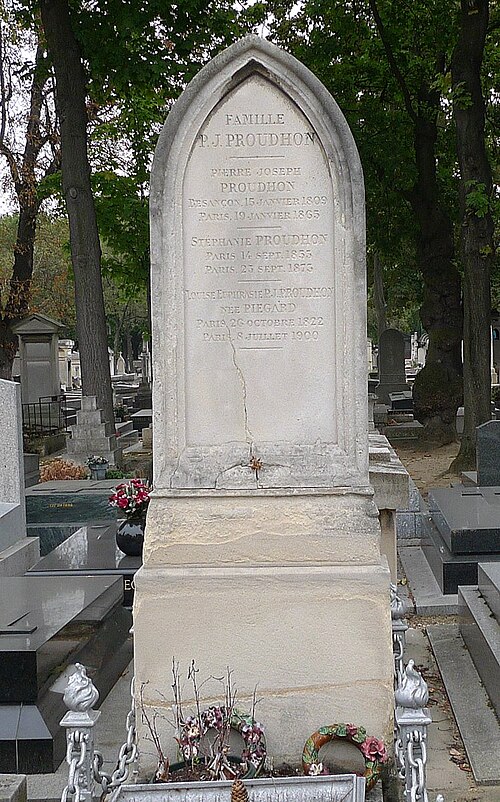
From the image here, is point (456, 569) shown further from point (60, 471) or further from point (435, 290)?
point (435, 290)

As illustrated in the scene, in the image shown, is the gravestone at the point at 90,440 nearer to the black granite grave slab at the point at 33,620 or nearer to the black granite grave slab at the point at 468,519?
the black granite grave slab at the point at 468,519

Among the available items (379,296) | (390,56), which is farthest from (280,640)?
(379,296)

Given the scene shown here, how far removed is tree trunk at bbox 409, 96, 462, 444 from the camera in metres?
20.8

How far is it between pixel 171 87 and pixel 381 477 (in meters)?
12.0

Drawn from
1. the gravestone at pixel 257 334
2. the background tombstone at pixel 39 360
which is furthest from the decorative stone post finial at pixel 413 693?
the background tombstone at pixel 39 360

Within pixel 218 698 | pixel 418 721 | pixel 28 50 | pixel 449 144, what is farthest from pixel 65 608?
pixel 28 50

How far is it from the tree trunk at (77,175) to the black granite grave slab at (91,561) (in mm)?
9177

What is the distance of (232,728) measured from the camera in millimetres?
4051

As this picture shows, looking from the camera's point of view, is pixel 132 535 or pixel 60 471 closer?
pixel 132 535

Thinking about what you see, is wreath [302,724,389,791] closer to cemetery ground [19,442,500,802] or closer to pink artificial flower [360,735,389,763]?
pink artificial flower [360,735,389,763]

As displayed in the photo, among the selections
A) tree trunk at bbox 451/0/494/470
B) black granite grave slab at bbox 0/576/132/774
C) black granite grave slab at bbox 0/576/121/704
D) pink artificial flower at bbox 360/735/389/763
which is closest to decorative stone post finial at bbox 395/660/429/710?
pink artificial flower at bbox 360/735/389/763

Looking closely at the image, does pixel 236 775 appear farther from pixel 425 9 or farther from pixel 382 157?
pixel 382 157

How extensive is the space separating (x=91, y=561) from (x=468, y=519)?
10.2ft

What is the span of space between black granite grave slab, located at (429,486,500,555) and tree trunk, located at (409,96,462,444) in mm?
11754
